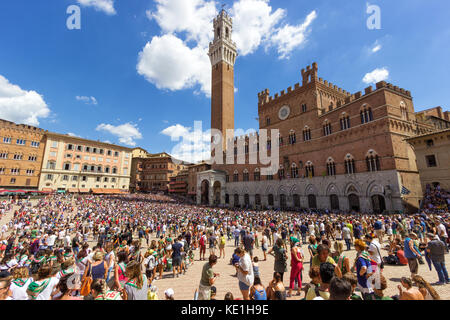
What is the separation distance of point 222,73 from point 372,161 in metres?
37.0

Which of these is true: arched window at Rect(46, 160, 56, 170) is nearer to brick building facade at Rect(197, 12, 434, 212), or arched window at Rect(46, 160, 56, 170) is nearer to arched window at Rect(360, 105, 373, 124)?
brick building facade at Rect(197, 12, 434, 212)

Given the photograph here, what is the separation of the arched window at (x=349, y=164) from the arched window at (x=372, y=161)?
56.7 inches

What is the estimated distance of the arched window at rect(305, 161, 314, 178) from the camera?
26.4 meters

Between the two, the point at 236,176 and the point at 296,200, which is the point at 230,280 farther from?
the point at 236,176

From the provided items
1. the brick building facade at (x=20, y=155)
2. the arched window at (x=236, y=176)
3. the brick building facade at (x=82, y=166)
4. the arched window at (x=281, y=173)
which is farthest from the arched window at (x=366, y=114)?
the brick building facade at (x=20, y=155)

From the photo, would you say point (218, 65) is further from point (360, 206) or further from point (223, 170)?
point (360, 206)

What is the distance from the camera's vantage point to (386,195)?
1895 centimetres

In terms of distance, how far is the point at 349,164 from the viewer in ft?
74.0

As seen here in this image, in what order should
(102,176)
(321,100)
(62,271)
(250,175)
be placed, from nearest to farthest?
(62,271), (321,100), (250,175), (102,176)

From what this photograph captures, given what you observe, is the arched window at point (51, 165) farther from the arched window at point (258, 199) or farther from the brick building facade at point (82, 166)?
the arched window at point (258, 199)

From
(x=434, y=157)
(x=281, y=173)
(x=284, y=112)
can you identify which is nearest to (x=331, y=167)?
(x=281, y=173)

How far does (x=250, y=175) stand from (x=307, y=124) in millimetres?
12993

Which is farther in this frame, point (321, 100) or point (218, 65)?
point (218, 65)
